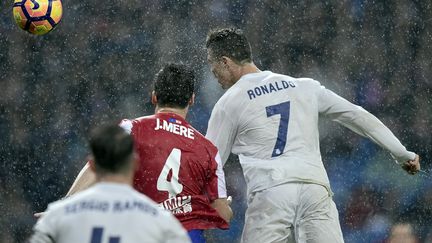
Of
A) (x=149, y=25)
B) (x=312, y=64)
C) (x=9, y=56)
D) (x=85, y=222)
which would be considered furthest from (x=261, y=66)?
(x=85, y=222)

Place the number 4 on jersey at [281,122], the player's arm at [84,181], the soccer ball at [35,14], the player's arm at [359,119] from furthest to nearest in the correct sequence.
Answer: the soccer ball at [35,14] < the player's arm at [359,119] < the number 4 on jersey at [281,122] < the player's arm at [84,181]

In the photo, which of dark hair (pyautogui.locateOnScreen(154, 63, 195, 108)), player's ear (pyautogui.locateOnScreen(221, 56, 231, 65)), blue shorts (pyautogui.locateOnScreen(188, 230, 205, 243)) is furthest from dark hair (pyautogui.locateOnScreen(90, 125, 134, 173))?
player's ear (pyautogui.locateOnScreen(221, 56, 231, 65))

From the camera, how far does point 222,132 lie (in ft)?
18.5

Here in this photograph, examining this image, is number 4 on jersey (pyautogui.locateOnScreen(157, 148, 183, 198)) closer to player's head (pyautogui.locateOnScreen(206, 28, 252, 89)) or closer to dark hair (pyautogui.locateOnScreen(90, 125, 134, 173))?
player's head (pyautogui.locateOnScreen(206, 28, 252, 89))

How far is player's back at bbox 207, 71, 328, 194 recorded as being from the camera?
5.56 metres

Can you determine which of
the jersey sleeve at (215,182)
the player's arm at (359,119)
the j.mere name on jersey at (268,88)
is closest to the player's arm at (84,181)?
the jersey sleeve at (215,182)

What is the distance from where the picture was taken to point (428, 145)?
10.9m

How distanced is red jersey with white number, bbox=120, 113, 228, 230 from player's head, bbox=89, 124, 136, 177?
1.55 meters

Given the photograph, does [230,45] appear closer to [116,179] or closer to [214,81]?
[116,179]

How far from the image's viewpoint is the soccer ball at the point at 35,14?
25.9ft

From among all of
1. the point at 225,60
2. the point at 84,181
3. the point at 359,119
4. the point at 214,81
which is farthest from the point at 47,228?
the point at 214,81

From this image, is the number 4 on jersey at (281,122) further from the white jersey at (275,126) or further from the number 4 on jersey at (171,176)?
the number 4 on jersey at (171,176)

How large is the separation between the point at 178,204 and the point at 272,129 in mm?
901

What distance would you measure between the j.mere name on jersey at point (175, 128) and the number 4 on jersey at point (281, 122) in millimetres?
707
